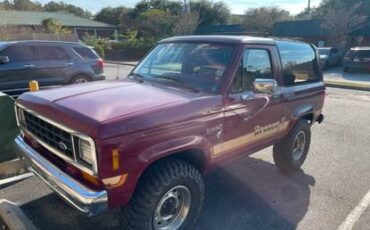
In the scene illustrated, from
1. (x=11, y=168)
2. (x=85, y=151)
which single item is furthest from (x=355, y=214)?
(x=11, y=168)

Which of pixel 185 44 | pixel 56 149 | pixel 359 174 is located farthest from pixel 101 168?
pixel 359 174

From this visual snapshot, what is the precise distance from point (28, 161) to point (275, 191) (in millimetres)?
3068

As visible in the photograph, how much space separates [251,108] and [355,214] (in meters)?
1.78

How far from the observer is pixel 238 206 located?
399 centimetres

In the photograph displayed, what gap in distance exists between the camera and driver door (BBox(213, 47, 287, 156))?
137 inches

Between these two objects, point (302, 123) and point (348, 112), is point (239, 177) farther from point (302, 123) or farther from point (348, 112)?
point (348, 112)

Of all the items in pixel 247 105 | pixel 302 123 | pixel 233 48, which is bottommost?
pixel 302 123

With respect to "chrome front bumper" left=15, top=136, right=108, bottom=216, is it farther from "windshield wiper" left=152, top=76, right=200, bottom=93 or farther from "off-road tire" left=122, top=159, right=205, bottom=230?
"windshield wiper" left=152, top=76, right=200, bottom=93

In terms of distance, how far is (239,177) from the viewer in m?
4.80

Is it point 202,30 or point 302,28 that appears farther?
point 202,30

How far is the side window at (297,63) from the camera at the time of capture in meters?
A: 4.43

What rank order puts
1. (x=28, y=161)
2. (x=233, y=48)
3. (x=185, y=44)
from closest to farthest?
(x=28, y=161) → (x=233, y=48) → (x=185, y=44)

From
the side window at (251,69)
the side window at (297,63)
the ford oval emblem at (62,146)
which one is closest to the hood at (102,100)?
the ford oval emblem at (62,146)

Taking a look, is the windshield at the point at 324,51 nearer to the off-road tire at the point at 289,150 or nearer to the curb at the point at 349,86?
the curb at the point at 349,86
